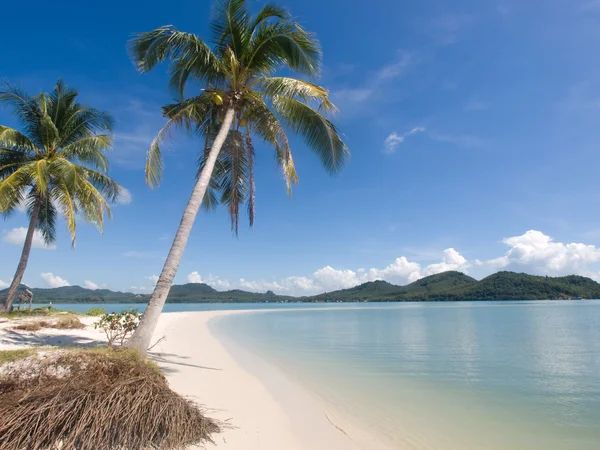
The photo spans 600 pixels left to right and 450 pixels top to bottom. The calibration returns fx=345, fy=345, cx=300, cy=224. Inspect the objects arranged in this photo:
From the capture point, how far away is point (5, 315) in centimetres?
1431

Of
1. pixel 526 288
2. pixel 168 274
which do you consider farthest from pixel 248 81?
pixel 526 288

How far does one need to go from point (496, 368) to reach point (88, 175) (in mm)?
18545

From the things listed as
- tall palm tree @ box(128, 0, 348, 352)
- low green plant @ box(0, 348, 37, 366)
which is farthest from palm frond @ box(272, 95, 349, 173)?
low green plant @ box(0, 348, 37, 366)

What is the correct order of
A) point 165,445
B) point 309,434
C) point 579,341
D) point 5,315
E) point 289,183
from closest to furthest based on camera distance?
point 165,445
point 309,434
point 289,183
point 5,315
point 579,341

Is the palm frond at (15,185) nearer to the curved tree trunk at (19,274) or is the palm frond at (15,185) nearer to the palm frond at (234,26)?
the curved tree trunk at (19,274)

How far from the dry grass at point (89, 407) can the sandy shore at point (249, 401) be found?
67cm

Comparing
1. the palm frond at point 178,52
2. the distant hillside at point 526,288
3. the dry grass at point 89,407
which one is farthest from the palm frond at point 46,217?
the distant hillside at point 526,288

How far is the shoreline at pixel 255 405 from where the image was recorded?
4527mm

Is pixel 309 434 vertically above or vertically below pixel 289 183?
below

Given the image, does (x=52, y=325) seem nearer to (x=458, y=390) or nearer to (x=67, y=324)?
(x=67, y=324)

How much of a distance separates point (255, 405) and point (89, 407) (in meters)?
3.13

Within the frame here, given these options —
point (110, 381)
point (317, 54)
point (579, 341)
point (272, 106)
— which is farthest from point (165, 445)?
point (579, 341)

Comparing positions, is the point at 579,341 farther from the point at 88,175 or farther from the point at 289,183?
the point at 88,175

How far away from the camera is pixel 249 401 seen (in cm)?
614
